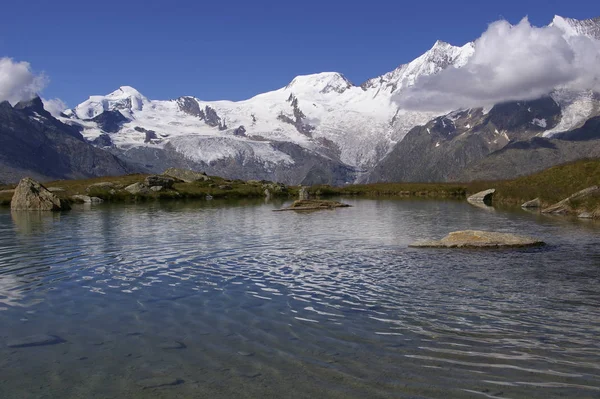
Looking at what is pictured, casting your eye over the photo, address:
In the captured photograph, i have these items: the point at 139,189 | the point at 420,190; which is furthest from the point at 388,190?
the point at 139,189

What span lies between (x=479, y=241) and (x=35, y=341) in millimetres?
25450

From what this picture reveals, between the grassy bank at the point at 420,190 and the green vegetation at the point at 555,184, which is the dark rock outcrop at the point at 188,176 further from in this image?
the green vegetation at the point at 555,184

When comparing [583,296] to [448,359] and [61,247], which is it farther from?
[61,247]

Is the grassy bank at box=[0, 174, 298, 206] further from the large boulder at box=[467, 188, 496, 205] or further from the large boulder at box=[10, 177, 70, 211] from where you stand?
the large boulder at box=[467, 188, 496, 205]

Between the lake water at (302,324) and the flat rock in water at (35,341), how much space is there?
86 mm

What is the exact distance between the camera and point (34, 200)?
8244 centimetres

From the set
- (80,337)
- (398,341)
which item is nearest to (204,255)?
(80,337)

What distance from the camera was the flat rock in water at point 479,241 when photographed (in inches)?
1268

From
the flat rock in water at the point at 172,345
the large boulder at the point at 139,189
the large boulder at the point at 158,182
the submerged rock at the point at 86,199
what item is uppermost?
the large boulder at the point at 158,182

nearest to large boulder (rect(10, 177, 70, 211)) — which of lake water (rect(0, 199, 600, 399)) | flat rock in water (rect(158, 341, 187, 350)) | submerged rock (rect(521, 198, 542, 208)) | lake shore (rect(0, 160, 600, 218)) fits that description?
lake shore (rect(0, 160, 600, 218))

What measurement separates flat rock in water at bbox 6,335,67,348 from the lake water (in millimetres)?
86

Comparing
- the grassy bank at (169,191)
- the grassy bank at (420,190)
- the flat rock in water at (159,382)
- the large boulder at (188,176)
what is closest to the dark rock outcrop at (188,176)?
the large boulder at (188,176)

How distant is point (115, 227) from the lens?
5103 cm

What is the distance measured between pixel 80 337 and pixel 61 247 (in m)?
22.7
